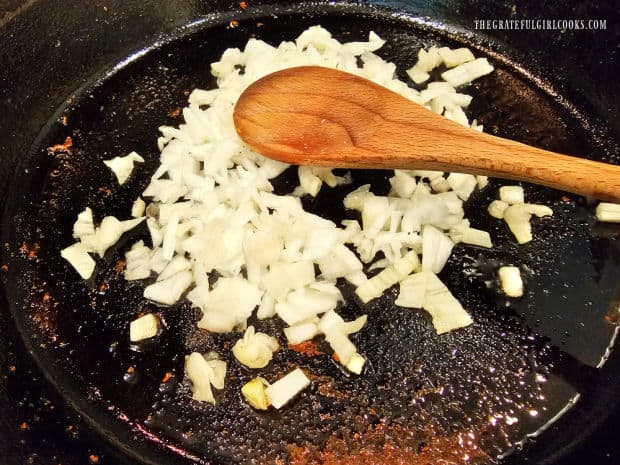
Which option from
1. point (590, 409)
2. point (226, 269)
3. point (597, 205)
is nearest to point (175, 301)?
point (226, 269)

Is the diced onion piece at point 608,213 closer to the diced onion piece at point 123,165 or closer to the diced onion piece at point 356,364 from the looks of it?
the diced onion piece at point 356,364

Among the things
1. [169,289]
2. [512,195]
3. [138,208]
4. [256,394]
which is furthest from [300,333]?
[512,195]

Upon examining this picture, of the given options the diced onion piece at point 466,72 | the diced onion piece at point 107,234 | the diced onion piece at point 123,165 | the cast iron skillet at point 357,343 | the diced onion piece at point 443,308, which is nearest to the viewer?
the cast iron skillet at point 357,343

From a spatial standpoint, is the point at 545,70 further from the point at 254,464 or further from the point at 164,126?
the point at 254,464

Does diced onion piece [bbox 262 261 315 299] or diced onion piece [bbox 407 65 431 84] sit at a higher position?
diced onion piece [bbox 407 65 431 84]

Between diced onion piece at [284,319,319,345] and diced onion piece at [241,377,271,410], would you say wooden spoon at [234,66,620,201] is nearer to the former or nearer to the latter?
diced onion piece at [284,319,319,345]

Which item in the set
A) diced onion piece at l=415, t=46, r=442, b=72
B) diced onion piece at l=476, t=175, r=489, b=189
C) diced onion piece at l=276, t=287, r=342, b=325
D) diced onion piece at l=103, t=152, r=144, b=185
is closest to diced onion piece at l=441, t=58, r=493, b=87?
diced onion piece at l=415, t=46, r=442, b=72

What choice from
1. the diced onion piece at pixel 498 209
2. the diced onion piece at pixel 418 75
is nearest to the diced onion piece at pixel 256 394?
the diced onion piece at pixel 498 209
